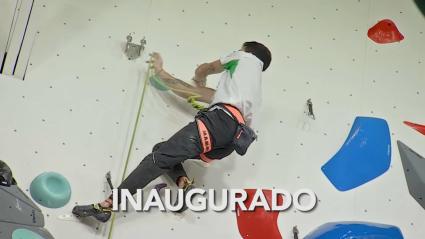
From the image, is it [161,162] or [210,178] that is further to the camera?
[210,178]

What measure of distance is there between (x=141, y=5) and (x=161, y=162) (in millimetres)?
850

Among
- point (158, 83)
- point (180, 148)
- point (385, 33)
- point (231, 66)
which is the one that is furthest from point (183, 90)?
point (385, 33)

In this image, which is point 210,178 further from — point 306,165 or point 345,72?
point 345,72

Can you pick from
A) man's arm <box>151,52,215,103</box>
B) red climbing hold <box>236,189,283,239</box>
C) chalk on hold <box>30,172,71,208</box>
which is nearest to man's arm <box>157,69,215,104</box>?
man's arm <box>151,52,215,103</box>

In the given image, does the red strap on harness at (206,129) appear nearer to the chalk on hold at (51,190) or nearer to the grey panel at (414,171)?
the chalk on hold at (51,190)

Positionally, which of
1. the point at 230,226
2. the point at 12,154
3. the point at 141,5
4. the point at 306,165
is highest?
the point at 141,5

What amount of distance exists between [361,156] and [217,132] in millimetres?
823

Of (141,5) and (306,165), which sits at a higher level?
(141,5)

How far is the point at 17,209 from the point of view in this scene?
146 centimetres

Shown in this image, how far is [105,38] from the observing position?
212 cm

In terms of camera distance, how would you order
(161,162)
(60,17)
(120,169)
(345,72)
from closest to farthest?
(161,162) → (120,169) → (60,17) → (345,72)

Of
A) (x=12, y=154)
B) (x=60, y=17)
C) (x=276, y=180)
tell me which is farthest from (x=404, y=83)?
(x=12, y=154)

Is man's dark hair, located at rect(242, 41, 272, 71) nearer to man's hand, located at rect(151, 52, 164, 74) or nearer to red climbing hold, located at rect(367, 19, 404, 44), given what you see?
man's hand, located at rect(151, 52, 164, 74)

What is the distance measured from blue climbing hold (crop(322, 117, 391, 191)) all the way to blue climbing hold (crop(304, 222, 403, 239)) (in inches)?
7.2
